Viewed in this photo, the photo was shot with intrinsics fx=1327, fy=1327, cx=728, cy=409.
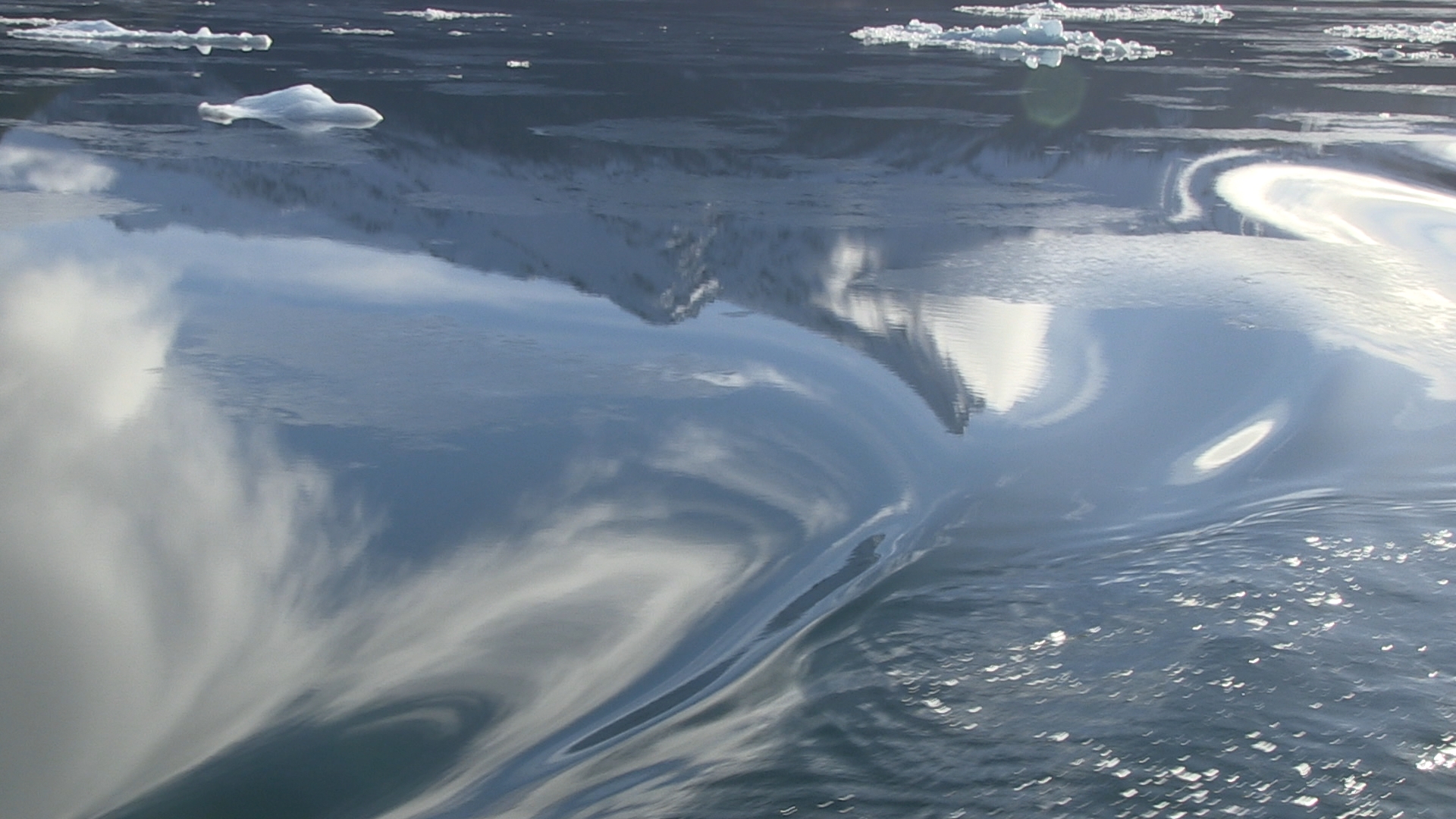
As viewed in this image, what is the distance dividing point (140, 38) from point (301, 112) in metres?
7.97

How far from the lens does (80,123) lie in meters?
10.5

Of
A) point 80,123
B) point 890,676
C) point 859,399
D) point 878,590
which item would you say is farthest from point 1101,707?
point 80,123

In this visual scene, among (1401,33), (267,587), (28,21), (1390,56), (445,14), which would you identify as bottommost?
(267,587)

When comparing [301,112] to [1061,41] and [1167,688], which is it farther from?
[1061,41]

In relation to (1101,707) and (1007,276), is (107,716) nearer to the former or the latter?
(1101,707)

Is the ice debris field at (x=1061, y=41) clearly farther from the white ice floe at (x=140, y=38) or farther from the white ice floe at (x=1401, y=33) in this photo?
the white ice floe at (x=140, y=38)

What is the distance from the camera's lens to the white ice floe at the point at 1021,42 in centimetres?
1931

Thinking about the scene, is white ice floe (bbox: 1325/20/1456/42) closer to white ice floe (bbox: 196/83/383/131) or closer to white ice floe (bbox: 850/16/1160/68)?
white ice floe (bbox: 850/16/1160/68)

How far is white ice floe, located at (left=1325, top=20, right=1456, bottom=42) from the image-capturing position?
896 inches

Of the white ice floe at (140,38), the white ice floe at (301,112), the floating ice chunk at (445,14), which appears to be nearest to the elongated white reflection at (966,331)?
the white ice floe at (301,112)

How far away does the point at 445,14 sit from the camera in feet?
75.3

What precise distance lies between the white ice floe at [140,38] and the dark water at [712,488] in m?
8.05

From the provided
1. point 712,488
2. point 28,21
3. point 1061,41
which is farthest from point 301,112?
point 1061,41

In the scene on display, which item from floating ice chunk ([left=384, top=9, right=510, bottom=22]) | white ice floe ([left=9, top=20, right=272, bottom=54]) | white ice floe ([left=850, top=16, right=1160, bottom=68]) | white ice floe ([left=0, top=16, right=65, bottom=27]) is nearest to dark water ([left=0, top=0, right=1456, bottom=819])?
white ice floe ([left=9, top=20, right=272, bottom=54])
